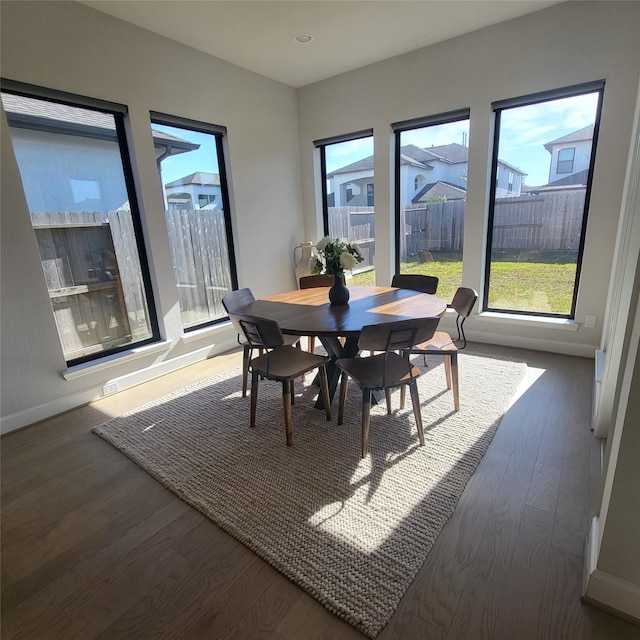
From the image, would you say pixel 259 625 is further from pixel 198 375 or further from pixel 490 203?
pixel 490 203

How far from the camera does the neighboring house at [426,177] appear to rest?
3.54 m

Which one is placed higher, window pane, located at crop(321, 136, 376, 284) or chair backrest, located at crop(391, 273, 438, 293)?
window pane, located at crop(321, 136, 376, 284)

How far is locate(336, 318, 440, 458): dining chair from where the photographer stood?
1.85 m

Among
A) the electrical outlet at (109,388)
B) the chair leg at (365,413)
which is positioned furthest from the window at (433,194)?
the electrical outlet at (109,388)

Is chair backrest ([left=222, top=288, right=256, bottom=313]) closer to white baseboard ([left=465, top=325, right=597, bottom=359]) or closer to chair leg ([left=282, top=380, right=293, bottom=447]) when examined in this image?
chair leg ([left=282, top=380, right=293, bottom=447])

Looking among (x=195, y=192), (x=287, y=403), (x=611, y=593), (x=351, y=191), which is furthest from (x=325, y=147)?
(x=611, y=593)

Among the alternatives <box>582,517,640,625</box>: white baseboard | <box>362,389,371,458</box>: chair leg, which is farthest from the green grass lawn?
<box>582,517,640,625</box>: white baseboard

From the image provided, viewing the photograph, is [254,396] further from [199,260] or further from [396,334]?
[199,260]

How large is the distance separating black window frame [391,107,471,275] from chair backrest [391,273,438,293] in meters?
0.99

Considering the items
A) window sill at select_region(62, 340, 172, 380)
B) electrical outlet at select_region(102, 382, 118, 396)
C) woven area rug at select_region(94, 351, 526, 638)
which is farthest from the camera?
electrical outlet at select_region(102, 382, 118, 396)

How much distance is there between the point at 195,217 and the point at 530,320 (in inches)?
140

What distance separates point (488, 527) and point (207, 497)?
1.35m

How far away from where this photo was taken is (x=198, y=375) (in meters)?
3.40

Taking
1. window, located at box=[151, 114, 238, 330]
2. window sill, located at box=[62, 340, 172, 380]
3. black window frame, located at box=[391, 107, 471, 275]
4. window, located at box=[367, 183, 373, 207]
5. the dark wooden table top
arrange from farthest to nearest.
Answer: window, located at box=[367, 183, 373, 207] → black window frame, located at box=[391, 107, 471, 275] → window, located at box=[151, 114, 238, 330] → window sill, located at box=[62, 340, 172, 380] → the dark wooden table top
